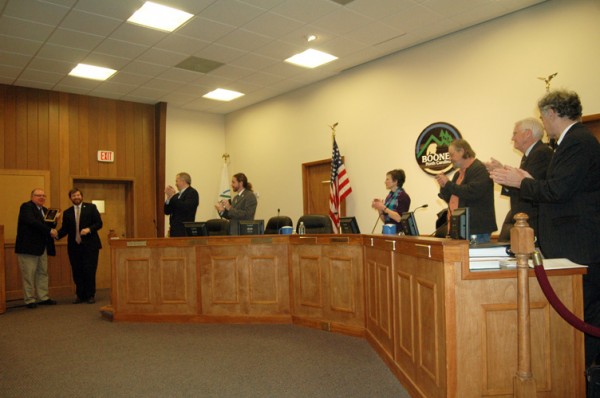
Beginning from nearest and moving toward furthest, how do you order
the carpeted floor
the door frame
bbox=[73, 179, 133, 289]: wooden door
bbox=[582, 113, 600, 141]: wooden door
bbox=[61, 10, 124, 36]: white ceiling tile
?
the carpeted floor
bbox=[582, 113, 600, 141]: wooden door
bbox=[61, 10, 124, 36]: white ceiling tile
bbox=[73, 179, 133, 289]: wooden door
the door frame

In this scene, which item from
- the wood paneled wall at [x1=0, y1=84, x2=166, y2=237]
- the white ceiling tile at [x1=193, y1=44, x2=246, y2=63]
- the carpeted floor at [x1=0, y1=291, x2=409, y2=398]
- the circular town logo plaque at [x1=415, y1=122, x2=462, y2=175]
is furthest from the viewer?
the wood paneled wall at [x1=0, y1=84, x2=166, y2=237]

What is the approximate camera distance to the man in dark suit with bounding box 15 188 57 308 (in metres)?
6.14

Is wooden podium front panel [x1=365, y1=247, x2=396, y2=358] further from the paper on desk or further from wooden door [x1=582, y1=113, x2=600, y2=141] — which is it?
wooden door [x1=582, y1=113, x2=600, y2=141]

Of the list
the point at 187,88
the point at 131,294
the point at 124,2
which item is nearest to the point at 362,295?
the point at 131,294

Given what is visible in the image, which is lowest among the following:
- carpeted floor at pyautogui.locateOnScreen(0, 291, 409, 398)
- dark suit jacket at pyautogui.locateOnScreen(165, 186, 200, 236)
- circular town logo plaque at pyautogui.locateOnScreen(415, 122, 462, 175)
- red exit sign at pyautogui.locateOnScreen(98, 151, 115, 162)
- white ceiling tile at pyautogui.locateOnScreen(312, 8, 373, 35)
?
carpeted floor at pyautogui.locateOnScreen(0, 291, 409, 398)

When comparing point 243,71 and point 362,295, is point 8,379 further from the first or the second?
point 243,71

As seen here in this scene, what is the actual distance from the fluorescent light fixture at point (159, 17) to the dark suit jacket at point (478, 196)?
3.56 metres

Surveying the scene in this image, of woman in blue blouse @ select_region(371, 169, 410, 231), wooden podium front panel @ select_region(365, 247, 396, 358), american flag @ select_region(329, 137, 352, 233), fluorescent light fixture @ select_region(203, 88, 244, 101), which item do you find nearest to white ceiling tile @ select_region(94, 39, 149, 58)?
fluorescent light fixture @ select_region(203, 88, 244, 101)

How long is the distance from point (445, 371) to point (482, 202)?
4.78 feet

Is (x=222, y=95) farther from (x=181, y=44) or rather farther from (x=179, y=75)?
(x=181, y=44)

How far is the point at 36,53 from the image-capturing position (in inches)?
236

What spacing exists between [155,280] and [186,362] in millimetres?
1723

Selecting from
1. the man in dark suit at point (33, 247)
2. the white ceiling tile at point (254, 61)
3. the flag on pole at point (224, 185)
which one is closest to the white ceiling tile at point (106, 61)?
the white ceiling tile at point (254, 61)

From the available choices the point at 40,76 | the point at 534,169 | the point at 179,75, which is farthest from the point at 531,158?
the point at 40,76
